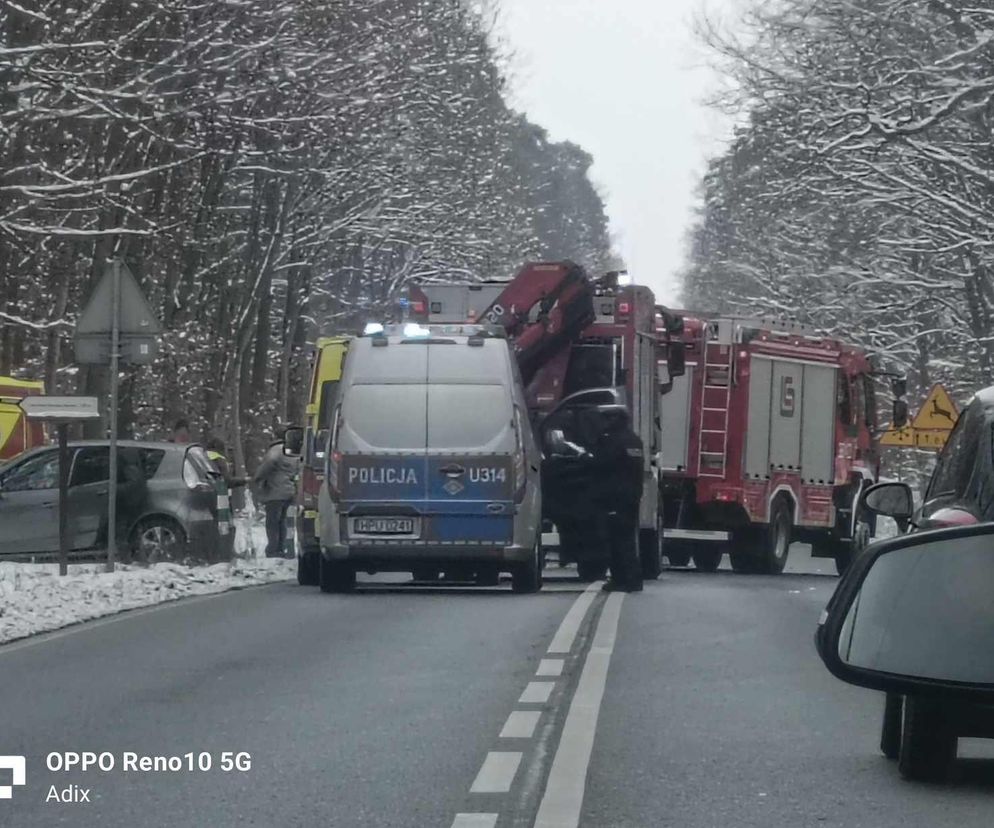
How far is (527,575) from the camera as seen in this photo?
2209cm

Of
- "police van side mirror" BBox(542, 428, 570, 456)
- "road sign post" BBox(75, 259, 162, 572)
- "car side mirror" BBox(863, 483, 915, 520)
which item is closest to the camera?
"car side mirror" BBox(863, 483, 915, 520)

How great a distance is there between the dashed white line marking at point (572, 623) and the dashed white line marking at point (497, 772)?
5.23 meters

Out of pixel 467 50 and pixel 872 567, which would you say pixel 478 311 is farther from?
pixel 467 50

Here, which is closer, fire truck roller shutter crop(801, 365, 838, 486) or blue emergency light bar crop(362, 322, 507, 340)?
blue emergency light bar crop(362, 322, 507, 340)

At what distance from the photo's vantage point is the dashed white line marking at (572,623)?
15.4m

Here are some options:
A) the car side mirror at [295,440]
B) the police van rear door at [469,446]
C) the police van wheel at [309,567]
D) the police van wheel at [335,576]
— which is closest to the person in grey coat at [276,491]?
the car side mirror at [295,440]

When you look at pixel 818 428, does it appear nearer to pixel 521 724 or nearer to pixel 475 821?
pixel 521 724

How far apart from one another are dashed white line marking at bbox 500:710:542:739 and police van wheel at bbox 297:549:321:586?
12.9m

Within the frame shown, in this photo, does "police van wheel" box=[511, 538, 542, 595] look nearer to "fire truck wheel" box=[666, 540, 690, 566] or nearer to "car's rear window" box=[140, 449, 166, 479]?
"car's rear window" box=[140, 449, 166, 479]

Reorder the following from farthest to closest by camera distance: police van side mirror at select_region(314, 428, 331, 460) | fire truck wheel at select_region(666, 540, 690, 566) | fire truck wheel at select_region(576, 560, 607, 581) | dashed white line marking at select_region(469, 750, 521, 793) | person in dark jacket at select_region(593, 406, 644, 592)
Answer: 1. fire truck wheel at select_region(666, 540, 690, 566)
2. fire truck wheel at select_region(576, 560, 607, 581)
3. police van side mirror at select_region(314, 428, 331, 460)
4. person in dark jacket at select_region(593, 406, 644, 592)
5. dashed white line marking at select_region(469, 750, 521, 793)

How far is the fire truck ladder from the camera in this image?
3155 centimetres

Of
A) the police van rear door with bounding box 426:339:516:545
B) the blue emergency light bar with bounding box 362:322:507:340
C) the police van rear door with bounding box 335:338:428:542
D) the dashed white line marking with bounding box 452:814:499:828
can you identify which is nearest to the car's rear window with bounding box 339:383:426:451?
the police van rear door with bounding box 335:338:428:542

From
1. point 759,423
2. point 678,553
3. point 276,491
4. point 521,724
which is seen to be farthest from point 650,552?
point 521,724

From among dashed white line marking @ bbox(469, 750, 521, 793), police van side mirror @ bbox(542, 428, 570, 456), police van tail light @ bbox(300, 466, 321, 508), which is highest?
police van side mirror @ bbox(542, 428, 570, 456)
